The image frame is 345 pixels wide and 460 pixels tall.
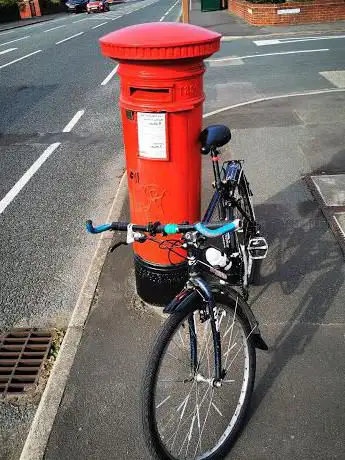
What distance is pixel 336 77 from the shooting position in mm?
10625

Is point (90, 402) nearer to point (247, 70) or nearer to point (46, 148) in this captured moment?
point (46, 148)

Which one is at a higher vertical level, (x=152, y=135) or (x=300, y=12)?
(x=152, y=135)

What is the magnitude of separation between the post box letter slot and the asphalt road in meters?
1.95

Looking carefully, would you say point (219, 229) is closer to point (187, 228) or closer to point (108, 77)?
point (187, 228)

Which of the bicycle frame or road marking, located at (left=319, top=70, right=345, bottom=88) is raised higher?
the bicycle frame

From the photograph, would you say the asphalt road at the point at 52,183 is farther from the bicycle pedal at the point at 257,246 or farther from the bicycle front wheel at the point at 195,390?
the bicycle pedal at the point at 257,246

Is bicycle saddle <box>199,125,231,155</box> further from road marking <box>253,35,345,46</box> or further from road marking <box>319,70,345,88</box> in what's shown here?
road marking <box>253,35,345,46</box>

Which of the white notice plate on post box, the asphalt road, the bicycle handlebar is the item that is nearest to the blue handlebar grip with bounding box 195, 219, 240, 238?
the bicycle handlebar

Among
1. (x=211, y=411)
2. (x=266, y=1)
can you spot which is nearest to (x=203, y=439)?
(x=211, y=411)

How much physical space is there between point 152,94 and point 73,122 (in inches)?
260

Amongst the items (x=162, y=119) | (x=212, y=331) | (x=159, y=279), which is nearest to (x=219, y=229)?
(x=212, y=331)

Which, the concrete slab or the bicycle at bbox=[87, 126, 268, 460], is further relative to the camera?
the concrete slab

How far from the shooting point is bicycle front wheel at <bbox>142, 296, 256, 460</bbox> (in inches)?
85.2

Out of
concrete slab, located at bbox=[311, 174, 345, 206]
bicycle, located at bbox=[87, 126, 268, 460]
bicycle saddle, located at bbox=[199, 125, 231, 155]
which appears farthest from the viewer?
concrete slab, located at bbox=[311, 174, 345, 206]
